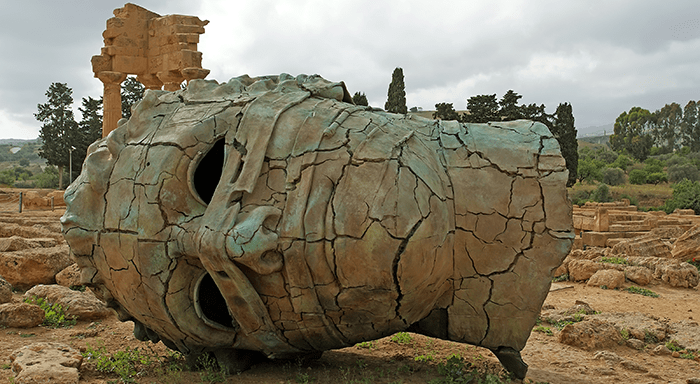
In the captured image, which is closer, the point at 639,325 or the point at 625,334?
the point at 625,334

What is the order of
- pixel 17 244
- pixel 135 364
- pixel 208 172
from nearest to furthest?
pixel 208 172 < pixel 135 364 < pixel 17 244

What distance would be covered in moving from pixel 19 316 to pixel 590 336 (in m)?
5.92

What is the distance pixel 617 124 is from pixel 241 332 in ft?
316

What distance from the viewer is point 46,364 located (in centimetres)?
358

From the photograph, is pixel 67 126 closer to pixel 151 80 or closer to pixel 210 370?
pixel 151 80

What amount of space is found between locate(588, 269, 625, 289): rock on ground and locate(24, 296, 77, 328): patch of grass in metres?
8.06

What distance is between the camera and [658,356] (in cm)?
517

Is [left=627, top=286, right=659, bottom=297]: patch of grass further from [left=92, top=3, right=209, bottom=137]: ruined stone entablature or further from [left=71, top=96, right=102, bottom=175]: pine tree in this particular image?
[left=71, top=96, right=102, bottom=175]: pine tree

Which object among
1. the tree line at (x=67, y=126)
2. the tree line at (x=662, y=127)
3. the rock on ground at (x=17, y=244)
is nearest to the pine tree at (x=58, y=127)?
the tree line at (x=67, y=126)

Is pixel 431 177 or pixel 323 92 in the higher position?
pixel 323 92

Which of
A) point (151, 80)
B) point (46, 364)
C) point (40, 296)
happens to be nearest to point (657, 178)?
point (151, 80)

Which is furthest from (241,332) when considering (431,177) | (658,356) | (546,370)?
(658,356)

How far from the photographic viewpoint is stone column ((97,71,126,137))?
55.1 feet

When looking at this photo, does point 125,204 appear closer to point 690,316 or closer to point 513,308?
point 513,308
